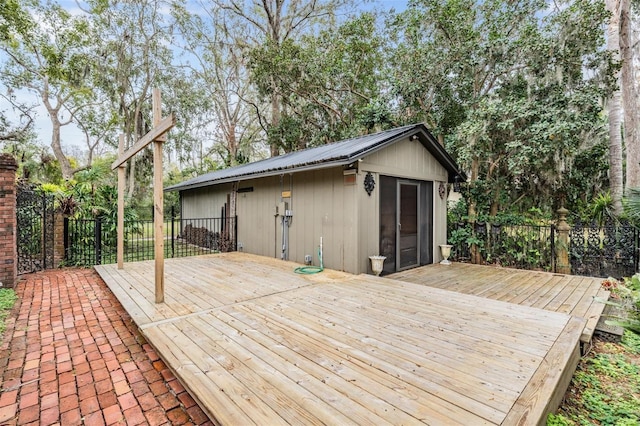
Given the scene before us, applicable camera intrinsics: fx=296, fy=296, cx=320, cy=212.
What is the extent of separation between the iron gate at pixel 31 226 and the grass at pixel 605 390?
820 cm

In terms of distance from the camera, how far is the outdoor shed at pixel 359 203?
531cm

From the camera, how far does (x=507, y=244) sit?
271 inches

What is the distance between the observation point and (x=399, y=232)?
604cm

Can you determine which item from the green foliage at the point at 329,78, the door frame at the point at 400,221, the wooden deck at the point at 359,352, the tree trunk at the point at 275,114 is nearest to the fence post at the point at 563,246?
the door frame at the point at 400,221

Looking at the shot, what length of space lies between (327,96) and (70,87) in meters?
12.5

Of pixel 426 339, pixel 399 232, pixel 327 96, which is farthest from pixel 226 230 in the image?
pixel 426 339

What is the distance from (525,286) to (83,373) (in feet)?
19.1

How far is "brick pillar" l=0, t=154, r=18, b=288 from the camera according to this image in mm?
4555

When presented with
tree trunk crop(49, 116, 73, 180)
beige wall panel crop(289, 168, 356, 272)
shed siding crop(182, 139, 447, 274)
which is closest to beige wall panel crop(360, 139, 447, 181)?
shed siding crop(182, 139, 447, 274)

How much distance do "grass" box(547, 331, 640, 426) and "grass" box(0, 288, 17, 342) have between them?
5261 mm

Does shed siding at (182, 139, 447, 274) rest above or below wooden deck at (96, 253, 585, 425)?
above

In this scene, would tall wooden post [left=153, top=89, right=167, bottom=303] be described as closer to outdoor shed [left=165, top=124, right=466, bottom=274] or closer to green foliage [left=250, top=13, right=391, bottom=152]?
outdoor shed [left=165, top=124, right=466, bottom=274]

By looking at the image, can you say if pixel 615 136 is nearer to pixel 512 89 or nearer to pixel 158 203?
pixel 512 89

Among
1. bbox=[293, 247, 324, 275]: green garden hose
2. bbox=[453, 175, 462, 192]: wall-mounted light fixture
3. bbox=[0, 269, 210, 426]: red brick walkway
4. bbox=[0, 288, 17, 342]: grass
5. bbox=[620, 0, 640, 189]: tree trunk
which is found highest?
bbox=[620, 0, 640, 189]: tree trunk
